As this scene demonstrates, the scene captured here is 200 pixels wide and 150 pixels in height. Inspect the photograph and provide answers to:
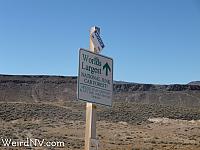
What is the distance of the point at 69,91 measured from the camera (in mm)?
103000

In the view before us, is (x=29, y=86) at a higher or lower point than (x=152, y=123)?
higher

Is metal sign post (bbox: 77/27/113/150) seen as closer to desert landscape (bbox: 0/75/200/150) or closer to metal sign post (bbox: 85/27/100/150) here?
metal sign post (bbox: 85/27/100/150)

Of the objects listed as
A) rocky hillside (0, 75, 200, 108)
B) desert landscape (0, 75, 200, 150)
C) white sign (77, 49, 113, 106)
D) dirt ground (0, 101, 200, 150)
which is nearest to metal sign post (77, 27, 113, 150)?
white sign (77, 49, 113, 106)

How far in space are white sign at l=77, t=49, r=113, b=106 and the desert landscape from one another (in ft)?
0.78

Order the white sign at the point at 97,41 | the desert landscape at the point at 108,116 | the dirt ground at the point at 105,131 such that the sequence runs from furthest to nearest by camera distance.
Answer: the desert landscape at the point at 108,116 < the dirt ground at the point at 105,131 < the white sign at the point at 97,41

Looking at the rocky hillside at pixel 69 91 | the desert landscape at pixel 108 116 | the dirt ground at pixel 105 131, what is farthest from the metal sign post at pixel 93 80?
the rocky hillside at pixel 69 91

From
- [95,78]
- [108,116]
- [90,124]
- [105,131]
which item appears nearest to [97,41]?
[95,78]

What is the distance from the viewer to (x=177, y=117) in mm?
69438

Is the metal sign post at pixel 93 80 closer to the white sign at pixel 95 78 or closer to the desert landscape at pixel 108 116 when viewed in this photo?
the white sign at pixel 95 78

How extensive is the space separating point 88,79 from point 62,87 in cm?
9938

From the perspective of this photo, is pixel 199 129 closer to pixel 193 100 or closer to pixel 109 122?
pixel 109 122

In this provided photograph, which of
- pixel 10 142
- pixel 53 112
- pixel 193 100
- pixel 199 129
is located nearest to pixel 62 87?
pixel 193 100

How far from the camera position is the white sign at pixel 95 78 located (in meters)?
5.91

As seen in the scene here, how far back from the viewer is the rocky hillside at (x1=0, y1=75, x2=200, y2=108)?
9806cm
